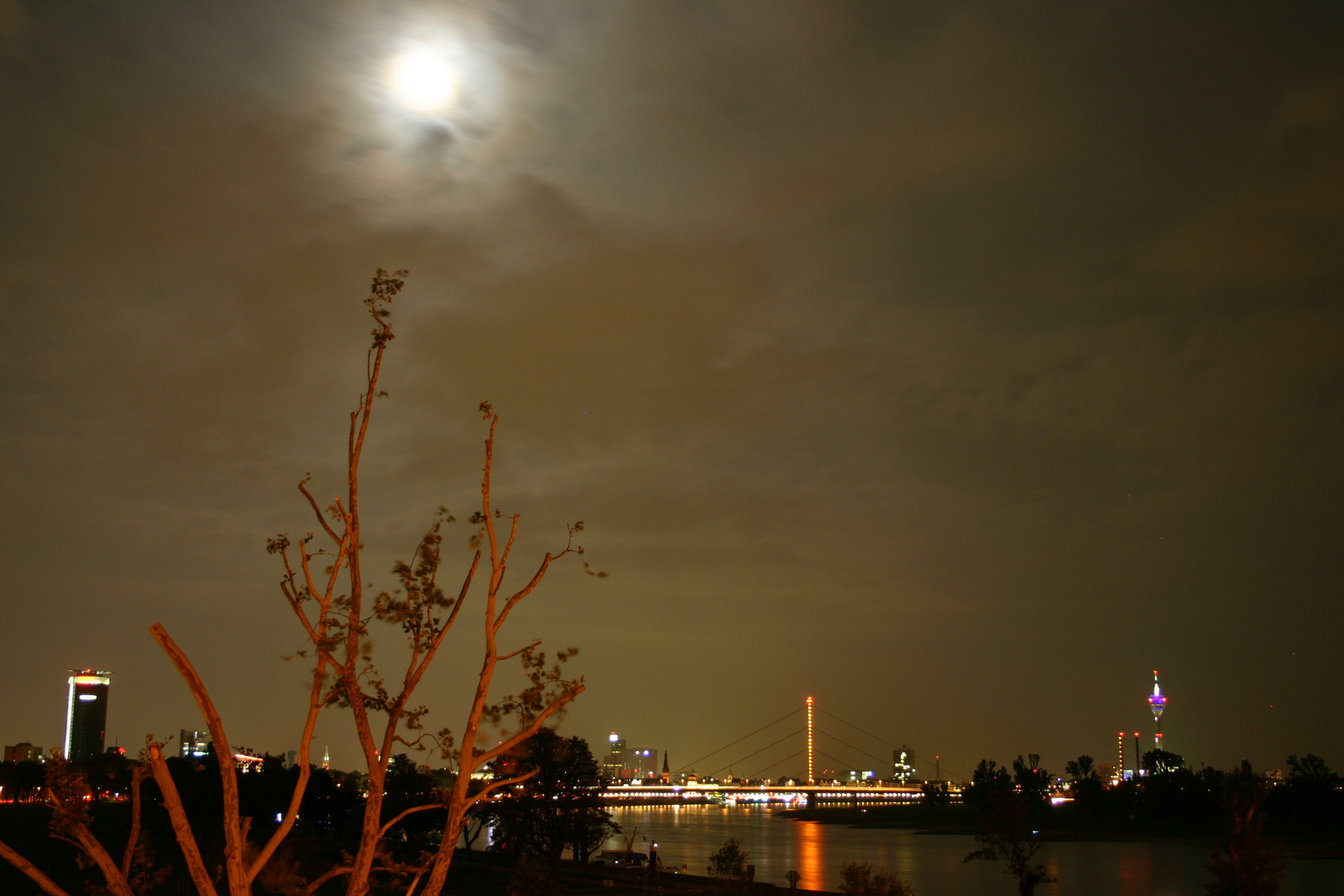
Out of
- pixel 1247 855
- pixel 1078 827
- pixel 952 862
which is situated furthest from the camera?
pixel 1078 827

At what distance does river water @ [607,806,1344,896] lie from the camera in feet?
212

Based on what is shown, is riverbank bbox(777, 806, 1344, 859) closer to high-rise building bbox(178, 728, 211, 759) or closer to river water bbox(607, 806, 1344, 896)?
river water bbox(607, 806, 1344, 896)

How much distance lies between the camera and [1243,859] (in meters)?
→ 29.6

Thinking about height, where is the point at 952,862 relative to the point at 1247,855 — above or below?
below

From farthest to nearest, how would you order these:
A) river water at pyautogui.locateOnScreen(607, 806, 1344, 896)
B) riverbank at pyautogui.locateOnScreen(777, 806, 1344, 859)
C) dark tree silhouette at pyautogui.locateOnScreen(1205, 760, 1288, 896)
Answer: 1. riverbank at pyautogui.locateOnScreen(777, 806, 1344, 859)
2. river water at pyautogui.locateOnScreen(607, 806, 1344, 896)
3. dark tree silhouette at pyautogui.locateOnScreen(1205, 760, 1288, 896)

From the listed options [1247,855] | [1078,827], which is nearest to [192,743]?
[1247,855]

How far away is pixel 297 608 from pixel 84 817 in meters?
2.57

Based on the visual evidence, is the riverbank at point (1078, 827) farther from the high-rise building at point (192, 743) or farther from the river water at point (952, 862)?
the high-rise building at point (192, 743)

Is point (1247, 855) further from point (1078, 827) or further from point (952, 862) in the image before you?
point (1078, 827)

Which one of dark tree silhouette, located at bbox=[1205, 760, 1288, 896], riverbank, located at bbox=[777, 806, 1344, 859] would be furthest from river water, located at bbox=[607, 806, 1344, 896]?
dark tree silhouette, located at bbox=[1205, 760, 1288, 896]

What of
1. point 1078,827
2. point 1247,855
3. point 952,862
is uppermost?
point 1247,855

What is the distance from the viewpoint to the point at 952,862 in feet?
284

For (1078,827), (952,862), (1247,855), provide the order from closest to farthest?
(1247,855) < (952,862) < (1078,827)

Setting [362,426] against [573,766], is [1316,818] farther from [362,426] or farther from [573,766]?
[362,426]
